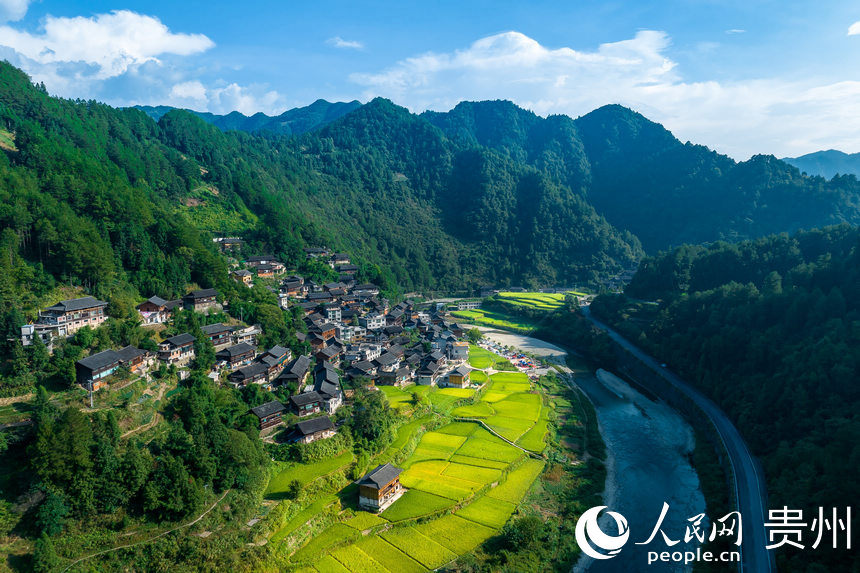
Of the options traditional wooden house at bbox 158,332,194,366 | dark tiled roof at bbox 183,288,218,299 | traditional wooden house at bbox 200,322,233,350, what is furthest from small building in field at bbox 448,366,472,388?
traditional wooden house at bbox 158,332,194,366

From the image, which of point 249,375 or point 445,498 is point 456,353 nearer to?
point 249,375

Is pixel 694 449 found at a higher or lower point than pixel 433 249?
lower

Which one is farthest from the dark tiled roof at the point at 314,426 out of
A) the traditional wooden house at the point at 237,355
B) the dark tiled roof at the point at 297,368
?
the traditional wooden house at the point at 237,355

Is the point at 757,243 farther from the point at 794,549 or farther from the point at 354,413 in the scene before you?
the point at 354,413

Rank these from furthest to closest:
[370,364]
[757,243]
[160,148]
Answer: [160,148] → [757,243] → [370,364]

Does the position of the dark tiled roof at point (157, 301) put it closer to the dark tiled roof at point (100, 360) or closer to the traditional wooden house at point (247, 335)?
the traditional wooden house at point (247, 335)

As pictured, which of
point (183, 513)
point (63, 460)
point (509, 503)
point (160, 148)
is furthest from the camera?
point (160, 148)

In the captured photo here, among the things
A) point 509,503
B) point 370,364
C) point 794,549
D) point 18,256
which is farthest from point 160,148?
point 794,549

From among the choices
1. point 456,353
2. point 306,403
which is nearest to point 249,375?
point 306,403
